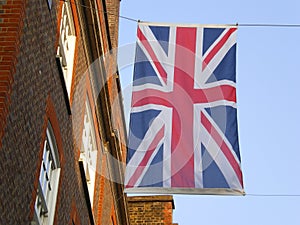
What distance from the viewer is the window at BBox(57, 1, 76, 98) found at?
14.2m

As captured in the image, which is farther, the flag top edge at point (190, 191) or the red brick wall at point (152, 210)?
the red brick wall at point (152, 210)

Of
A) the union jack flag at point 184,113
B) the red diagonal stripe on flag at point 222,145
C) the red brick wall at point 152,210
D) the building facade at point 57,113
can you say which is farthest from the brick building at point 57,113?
the red brick wall at point 152,210

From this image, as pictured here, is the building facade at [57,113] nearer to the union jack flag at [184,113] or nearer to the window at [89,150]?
the window at [89,150]

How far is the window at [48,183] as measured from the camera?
1221 centimetres

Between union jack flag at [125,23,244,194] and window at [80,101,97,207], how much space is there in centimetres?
390

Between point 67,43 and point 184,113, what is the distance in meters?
3.70

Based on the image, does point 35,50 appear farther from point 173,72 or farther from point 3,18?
point 173,72

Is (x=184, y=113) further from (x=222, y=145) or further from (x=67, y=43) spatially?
(x=67, y=43)

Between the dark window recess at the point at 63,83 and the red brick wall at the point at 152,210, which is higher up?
the dark window recess at the point at 63,83

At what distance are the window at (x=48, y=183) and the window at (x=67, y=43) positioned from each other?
5.73ft

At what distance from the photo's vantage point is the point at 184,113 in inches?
489

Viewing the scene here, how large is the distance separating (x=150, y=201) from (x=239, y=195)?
15.1m

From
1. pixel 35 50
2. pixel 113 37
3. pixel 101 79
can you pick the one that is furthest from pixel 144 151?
pixel 113 37

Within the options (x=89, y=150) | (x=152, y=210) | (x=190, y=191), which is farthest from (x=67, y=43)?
(x=152, y=210)
